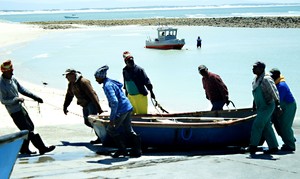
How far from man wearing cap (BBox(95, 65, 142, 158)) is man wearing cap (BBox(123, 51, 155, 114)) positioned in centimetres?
99

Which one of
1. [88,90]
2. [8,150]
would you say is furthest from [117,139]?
[8,150]

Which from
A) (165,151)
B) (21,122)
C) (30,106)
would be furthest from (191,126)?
(30,106)

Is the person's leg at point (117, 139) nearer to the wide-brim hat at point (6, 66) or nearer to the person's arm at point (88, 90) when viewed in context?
the person's arm at point (88, 90)

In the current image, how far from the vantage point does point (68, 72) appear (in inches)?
388

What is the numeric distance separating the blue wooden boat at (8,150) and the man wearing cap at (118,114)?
2557mm

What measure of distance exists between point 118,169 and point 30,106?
762 centimetres

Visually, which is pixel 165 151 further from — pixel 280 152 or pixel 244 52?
pixel 244 52

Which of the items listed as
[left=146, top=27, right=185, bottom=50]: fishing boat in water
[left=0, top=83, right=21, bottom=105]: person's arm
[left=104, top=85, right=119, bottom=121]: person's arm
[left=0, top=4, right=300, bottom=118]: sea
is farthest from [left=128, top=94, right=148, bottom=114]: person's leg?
[left=146, top=27, right=185, bottom=50]: fishing boat in water

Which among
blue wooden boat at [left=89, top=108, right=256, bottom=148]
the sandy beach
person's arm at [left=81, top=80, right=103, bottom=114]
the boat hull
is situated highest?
person's arm at [left=81, top=80, right=103, bottom=114]

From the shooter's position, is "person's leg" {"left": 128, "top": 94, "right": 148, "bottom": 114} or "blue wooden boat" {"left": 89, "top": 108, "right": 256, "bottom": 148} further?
"person's leg" {"left": 128, "top": 94, "right": 148, "bottom": 114}

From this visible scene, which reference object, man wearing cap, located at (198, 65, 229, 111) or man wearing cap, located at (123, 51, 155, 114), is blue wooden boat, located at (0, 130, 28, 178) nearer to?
man wearing cap, located at (123, 51, 155, 114)

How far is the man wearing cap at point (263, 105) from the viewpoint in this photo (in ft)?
29.5

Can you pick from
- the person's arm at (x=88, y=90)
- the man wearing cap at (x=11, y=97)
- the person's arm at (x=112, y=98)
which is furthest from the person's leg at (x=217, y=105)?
the man wearing cap at (x=11, y=97)

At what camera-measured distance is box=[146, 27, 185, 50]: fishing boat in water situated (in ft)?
152
